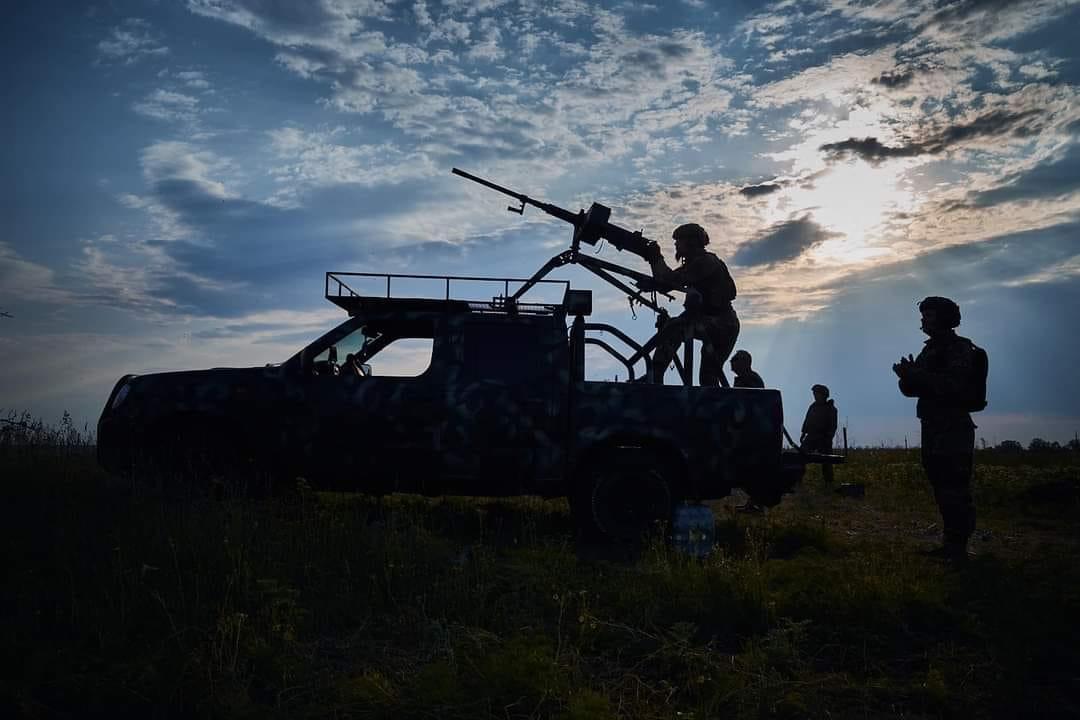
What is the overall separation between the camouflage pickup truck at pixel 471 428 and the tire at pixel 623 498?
A: 0.03 ft

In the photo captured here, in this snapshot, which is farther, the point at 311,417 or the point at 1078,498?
the point at 1078,498

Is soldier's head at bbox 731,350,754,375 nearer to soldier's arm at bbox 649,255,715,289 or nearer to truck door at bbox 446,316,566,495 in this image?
soldier's arm at bbox 649,255,715,289

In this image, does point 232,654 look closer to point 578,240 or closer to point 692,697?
point 692,697

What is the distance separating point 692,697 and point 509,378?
11.8 feet

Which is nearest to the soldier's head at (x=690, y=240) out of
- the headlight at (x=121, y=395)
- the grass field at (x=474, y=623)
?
the grass field at (x=474, y=623)

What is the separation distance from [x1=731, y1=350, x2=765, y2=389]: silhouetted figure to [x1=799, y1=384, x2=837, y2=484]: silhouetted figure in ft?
6.07

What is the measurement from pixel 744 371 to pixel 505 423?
4955 millimetres

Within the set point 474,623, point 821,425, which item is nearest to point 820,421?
point 821,425

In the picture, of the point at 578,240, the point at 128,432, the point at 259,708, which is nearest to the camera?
the point at 259,708

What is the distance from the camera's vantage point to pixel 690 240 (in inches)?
333

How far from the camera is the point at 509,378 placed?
6633 millimetres

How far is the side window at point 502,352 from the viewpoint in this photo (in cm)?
663

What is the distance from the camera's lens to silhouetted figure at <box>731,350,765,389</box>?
33.8 feet

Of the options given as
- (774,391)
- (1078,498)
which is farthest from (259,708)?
(1078,498)
